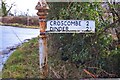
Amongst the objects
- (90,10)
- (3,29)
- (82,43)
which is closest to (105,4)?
(90,10)

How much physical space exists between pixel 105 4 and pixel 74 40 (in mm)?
306

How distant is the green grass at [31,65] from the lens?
172 centimetres

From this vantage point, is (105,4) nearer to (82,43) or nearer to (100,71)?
(82,43)

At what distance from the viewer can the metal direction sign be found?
1689 mm

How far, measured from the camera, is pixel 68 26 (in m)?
1.69

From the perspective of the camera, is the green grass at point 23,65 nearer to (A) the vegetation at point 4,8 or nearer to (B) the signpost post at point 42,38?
(B) the signpost post at point 42,38

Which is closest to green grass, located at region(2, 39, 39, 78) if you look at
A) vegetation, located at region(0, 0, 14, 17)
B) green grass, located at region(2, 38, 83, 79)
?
green grass, located at region(2, 38, 83, 79)

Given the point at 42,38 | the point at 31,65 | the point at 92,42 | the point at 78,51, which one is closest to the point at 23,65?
the point at 31,65

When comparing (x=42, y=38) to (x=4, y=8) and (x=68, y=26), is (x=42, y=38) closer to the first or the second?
(x=68, y=26)

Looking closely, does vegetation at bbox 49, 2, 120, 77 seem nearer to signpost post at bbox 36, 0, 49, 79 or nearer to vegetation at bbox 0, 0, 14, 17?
signpost post at bbox 36, 0, 49, 79

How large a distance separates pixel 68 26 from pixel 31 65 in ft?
1.12

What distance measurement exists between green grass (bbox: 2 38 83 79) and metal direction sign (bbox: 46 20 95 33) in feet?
0.43

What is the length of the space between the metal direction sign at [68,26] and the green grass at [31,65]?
0.13 meters

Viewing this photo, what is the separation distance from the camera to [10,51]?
171 centimetres
